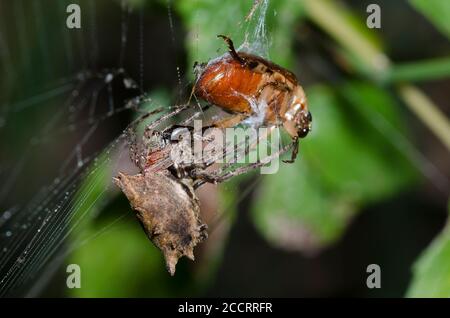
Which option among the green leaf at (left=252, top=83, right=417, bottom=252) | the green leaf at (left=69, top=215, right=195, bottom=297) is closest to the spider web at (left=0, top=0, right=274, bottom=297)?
the green leaf at (left=69, top=215, right=195, bottom=297)

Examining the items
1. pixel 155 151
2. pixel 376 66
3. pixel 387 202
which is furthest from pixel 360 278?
pixel 155 151

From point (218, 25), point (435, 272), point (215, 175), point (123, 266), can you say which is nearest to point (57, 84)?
point (123, 266)

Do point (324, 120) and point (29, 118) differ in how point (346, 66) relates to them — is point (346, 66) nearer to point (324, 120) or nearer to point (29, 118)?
point (324, 120)

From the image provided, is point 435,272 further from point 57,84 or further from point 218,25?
point 57,84

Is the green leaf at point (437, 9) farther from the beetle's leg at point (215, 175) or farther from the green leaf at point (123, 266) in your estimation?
the green leaf at point (123, 266)

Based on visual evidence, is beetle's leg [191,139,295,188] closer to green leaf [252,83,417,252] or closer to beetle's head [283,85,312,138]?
beetle's head [283,85,312,138]
